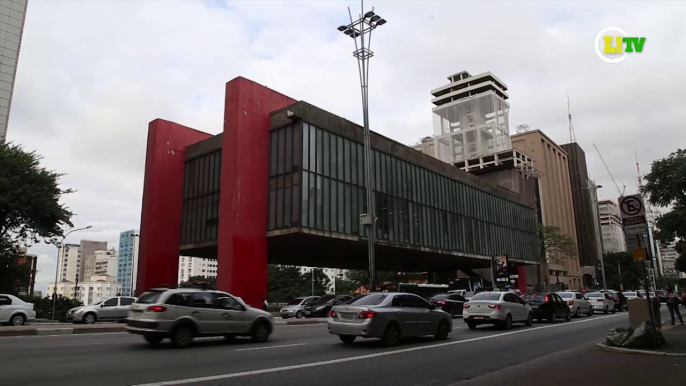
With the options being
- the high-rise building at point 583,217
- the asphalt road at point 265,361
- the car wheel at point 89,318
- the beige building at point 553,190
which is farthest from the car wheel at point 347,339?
the high-rise building at point 583,217

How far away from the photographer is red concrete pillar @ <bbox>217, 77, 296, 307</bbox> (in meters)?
32.0

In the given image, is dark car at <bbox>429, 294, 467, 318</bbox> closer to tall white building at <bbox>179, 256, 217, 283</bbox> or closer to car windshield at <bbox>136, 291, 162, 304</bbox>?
car windshield at <bbox>136, 291, 162, 304</bbox>

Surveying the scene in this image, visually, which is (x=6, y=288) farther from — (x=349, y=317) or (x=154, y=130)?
(x=349, y=317)

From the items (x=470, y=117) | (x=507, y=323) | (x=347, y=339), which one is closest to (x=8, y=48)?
(x=347, y=339)

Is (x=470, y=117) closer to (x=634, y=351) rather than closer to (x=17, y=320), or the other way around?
(x=17, y=320)

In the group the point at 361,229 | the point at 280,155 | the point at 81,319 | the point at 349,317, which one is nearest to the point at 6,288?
the point at 81,319

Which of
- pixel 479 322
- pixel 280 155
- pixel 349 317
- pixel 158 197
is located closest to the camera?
pixel 349 317

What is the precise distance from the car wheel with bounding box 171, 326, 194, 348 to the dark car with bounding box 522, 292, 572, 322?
51.6ft

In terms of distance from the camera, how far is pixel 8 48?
80.9 m

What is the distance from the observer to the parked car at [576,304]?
2780 cm

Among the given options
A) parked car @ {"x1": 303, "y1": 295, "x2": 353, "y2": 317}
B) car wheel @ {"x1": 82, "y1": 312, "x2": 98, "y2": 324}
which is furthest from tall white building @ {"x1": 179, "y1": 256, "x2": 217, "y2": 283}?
car wheel @ {"x1": 82, "y1": 312, "x2": 98, "y2": 324}

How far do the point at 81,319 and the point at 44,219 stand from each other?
47.4ft

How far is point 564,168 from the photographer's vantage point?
431 feet

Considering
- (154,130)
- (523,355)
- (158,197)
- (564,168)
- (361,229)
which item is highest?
(564,168)
